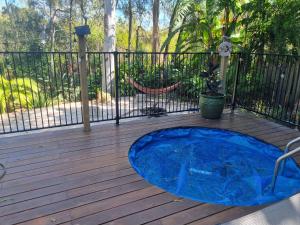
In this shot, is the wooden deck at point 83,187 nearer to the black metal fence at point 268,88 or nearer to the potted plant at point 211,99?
the potted plant at point 211,99

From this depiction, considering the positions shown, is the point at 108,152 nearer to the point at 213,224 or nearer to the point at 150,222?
the point at 150,222

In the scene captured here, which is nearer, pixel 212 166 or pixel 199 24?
pixel 212 166

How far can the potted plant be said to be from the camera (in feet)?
12.9

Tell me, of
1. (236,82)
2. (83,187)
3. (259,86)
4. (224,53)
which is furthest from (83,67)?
(259,86)

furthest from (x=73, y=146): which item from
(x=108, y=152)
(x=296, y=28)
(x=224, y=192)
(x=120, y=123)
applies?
(x=296, y=28)

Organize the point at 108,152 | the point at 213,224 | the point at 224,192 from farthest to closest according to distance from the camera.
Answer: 1. the point at 108,152
2. the point at 224,192
3. the point at 213,224

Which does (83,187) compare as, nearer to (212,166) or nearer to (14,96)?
(212,166)

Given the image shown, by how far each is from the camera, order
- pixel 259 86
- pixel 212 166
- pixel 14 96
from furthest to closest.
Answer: pixel 14 96
pixel 259 86
pixel 212 166

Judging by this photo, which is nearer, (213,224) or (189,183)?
(213,224)

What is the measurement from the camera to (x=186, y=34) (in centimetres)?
627

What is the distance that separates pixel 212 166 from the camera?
279 cm

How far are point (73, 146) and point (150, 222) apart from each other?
5.24ft

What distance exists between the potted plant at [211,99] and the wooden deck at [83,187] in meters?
0.75

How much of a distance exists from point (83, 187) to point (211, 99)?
8.34ft
